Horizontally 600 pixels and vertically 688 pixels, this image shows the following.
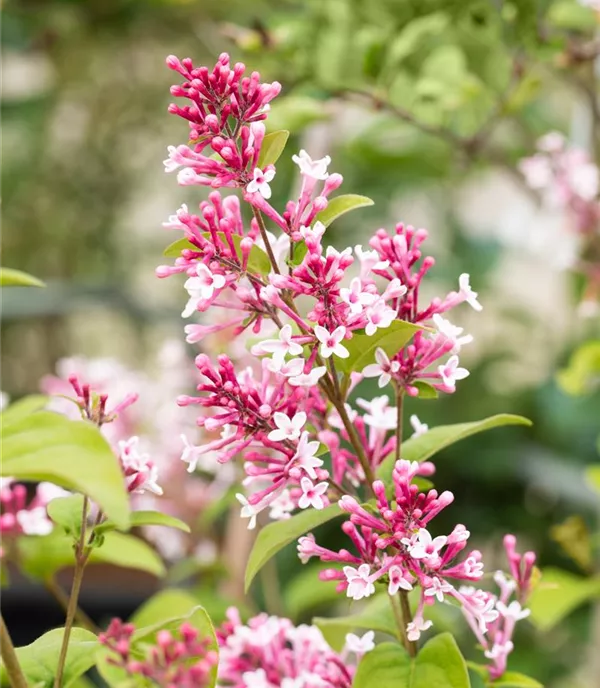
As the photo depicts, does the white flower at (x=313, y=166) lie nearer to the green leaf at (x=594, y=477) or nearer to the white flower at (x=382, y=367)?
the white flower at (x=382, y=367)

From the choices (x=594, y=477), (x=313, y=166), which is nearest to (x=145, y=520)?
(x=313, y=166)

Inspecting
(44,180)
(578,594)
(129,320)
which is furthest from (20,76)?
(578,594)

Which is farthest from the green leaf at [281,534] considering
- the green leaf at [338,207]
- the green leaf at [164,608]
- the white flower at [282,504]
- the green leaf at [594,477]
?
the green leaf at [594,477]

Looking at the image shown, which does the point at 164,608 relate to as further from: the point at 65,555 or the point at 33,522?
the point at 33,522

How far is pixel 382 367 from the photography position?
346 millimetres

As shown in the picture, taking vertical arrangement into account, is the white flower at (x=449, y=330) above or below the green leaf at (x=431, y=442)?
above

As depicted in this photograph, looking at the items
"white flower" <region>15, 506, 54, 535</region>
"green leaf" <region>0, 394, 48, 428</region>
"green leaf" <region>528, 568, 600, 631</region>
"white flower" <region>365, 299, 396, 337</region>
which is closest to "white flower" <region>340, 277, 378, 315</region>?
"white flower" <region>365, 299, 396, 337</region>

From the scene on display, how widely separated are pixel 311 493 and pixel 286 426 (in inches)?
1.1

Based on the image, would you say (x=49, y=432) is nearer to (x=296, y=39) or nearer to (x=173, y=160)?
(x=173, y=160)

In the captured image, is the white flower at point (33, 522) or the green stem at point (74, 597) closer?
the green stem at point (74, 597)

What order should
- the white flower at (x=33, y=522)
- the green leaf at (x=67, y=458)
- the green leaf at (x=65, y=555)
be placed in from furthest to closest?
1. the green leaf at (x=65, y=555)
2. the white flower at (x=33, y=522)
3. the green leaf at (x=67, y=458)

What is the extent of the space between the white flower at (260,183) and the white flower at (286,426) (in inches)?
2.9

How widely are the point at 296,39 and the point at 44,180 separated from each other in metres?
1.36

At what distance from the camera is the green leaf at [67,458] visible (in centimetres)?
23
